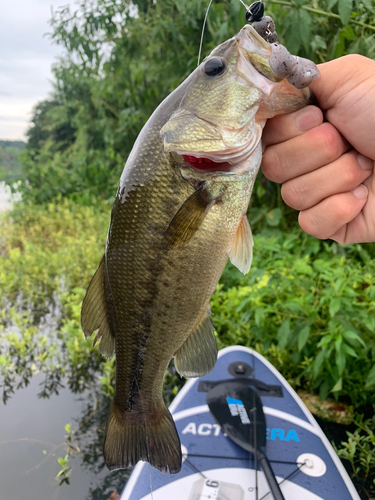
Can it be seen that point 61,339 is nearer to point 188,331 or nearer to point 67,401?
point 67,401

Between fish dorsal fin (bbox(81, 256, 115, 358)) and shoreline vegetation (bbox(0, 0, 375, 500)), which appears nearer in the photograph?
fish dorsal fin (bbox(81, 256, 115, 358))

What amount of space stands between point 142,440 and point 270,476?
3.53 ft

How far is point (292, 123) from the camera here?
45.3 inches

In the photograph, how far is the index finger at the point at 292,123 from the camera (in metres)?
1.13

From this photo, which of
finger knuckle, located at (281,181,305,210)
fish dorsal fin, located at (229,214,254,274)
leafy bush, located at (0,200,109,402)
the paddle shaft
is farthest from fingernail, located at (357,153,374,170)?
leafy bush, located at (0,200,109,402)

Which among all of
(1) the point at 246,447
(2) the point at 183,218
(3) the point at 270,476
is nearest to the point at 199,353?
(2) the point at 183,218

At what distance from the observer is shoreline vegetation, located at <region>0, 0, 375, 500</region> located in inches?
91.7

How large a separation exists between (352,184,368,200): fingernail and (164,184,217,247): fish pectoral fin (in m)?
0.55

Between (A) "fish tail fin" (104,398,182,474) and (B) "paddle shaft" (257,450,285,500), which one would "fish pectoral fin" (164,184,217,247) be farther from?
(B) "paddle shaft" (257,450,285,500)

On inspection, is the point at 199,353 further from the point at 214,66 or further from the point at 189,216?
the point at 214,66

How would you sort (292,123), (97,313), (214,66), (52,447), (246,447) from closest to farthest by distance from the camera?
(214,66) < (292,123) < (97,313) < (246,447) < (52,447)

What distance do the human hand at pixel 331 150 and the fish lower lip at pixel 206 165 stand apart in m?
0.25

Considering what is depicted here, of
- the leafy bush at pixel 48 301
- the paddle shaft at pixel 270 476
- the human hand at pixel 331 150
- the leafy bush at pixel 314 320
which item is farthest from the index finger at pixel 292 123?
the leafy bush at pixel 48 301

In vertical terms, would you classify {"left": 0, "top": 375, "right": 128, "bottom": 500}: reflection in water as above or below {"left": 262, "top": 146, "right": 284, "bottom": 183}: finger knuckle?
below
